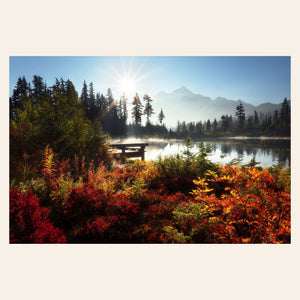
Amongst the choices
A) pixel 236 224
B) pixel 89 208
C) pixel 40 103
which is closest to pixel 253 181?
pixel 236 224

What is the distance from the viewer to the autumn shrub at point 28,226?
2244mm

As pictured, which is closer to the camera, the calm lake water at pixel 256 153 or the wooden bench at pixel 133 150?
the calm lake water at pixel 256 153

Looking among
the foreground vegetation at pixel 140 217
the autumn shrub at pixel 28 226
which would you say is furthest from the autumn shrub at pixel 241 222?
the autumn shrub at pixel 28 226

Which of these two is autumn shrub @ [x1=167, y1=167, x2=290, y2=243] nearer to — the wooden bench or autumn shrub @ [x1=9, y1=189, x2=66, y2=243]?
autumn shrub @ [x1=9, y1=189, x2=66, y2=243]

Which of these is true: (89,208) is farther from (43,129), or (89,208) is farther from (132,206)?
(43,129)

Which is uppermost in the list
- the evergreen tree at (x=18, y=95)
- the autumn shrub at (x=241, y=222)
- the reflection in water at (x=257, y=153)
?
the evergreen tree at (x=18, y=95)

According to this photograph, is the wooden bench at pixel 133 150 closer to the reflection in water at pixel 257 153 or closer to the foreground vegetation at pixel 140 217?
the reflection in water at pixel 257 153

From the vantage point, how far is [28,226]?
2342mm

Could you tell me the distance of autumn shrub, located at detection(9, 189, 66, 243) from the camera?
2244 mm

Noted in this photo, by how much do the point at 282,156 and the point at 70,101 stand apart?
11.9 m

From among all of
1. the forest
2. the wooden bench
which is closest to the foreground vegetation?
the forest

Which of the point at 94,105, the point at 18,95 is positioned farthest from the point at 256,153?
the point at 94,105

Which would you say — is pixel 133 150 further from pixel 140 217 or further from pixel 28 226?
pixel 28 226

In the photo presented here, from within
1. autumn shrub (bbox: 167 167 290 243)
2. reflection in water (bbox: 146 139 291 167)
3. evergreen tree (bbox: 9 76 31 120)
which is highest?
evergreen tree (bbox: 9 76 31 120)
